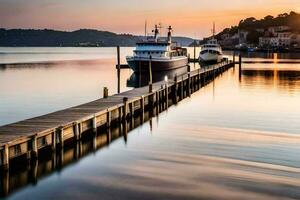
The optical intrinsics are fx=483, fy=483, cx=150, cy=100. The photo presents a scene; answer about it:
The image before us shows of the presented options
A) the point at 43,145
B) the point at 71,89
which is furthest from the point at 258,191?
the point at 71,89

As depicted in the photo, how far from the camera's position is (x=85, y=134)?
23734 mm

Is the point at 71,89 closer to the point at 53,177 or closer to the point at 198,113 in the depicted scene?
the point at 198,113

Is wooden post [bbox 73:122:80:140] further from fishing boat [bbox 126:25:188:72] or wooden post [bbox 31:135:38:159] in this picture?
fishing boat [bbox 126:25:188:72]

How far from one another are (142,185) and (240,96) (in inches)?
1239

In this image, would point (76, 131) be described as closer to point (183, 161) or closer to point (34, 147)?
point (34, 147)

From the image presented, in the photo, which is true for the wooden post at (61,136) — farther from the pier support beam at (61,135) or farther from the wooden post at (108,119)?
the wooden post at (108,119)

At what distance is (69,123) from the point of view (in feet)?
69.8

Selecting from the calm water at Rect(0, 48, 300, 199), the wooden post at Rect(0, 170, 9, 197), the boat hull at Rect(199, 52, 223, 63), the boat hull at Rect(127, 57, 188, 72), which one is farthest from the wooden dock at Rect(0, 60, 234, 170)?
the boat hull at Rect(199, 52, 223, 63)

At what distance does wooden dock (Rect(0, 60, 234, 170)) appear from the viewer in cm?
1797

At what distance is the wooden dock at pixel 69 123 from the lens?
59.0 feet

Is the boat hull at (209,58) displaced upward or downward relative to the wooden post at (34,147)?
upward

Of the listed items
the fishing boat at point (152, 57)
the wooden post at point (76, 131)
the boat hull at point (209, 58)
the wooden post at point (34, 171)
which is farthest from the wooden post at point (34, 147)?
the boat hull at point (209, 58)

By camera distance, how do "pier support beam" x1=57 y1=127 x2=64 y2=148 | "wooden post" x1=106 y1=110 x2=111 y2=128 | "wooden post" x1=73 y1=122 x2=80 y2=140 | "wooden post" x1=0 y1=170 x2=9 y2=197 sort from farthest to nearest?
"wooden post" x1=106 y1=110 x2=111 y2=128
"wooden post" x1=73 y1=122 x2=80 y2=140
"pier support beam" x1=57 y1=127 x2=64 y2=148
"wooden post" x1=0 y1=170 x2=9 y2=197

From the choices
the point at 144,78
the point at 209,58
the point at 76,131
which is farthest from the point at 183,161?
→ the point at 209,58
